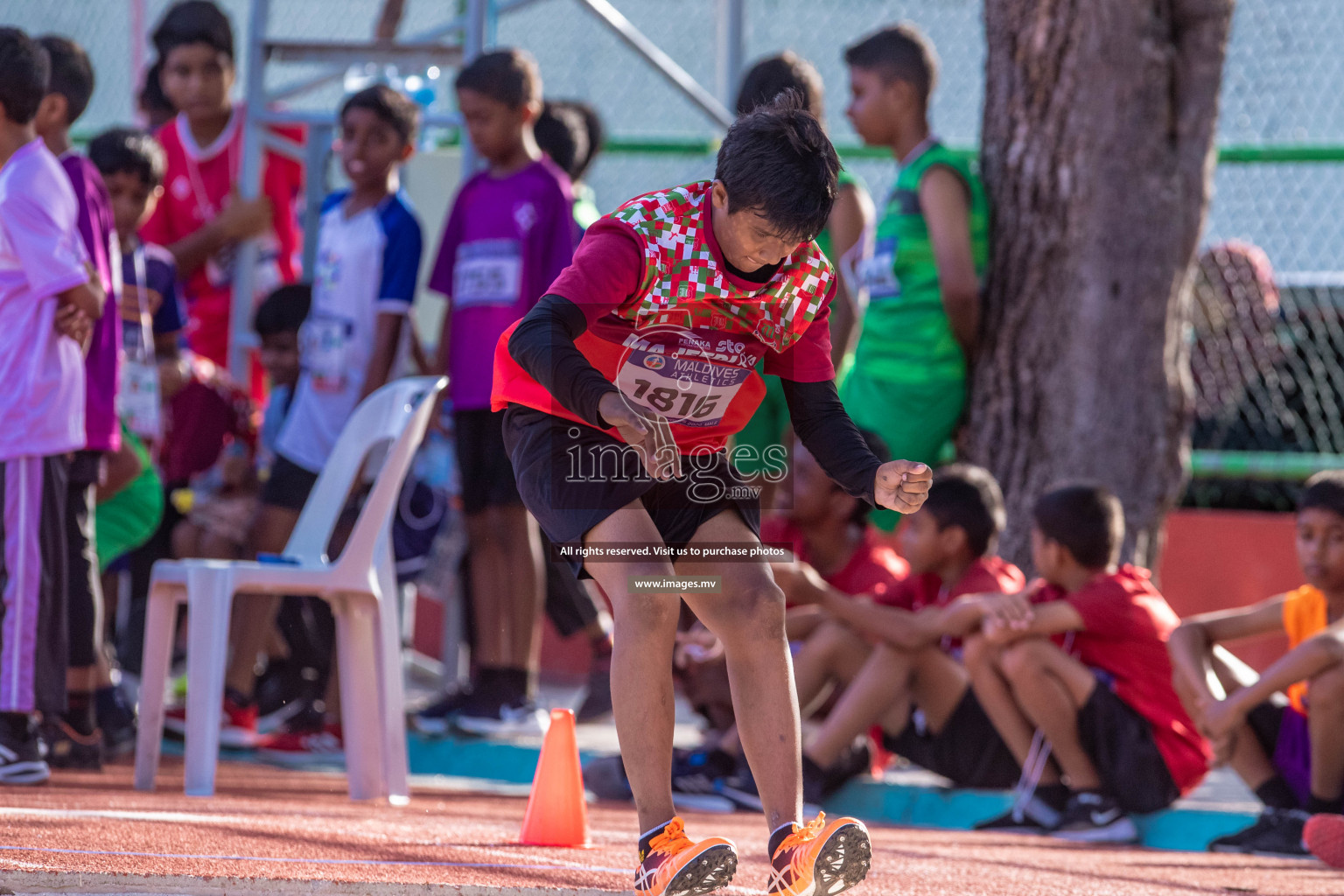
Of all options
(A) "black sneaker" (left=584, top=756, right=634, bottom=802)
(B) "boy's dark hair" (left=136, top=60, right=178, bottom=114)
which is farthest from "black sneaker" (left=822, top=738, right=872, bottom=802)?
(B) "boy's dark hair" (left=136, top=60, right=178, bottom=114)

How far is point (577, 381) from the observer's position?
2598 millimetres

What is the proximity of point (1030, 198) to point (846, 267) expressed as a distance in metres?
0.71

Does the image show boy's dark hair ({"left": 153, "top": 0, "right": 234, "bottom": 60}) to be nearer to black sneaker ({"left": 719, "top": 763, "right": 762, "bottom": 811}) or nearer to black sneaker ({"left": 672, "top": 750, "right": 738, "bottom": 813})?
black sneaker ({"left": 672, "top": 750, "right": 738, "bottom": 813})

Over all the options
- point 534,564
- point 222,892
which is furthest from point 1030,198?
point 222,892

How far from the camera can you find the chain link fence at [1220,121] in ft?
22.4

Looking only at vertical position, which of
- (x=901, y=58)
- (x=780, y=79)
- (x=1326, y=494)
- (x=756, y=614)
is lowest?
(x=756, y=614)

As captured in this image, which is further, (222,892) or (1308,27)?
(1308,27)

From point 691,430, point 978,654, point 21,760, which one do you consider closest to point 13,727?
point 21,760

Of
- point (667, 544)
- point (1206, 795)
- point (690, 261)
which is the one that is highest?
point (690, 261)

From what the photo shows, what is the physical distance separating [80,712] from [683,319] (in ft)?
8.71

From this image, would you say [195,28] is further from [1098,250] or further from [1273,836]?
[1273,836]

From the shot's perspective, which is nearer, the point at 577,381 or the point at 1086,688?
the point at 577,381

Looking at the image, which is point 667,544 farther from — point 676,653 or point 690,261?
point 676,653

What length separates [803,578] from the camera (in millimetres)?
4656
